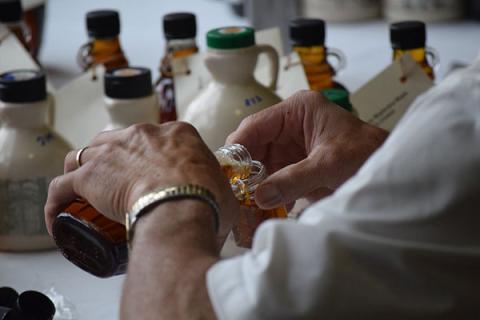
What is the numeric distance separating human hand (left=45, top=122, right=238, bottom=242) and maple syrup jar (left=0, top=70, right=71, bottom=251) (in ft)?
0.65

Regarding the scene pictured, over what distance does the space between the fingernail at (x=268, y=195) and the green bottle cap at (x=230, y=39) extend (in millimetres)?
262

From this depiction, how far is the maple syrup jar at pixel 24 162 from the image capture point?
880 mm

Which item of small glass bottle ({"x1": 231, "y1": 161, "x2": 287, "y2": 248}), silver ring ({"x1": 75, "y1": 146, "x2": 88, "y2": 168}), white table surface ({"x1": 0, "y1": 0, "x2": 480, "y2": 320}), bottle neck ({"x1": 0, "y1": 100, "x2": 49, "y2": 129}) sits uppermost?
silver ring ({"x1": 75, "y1": 146, "x2": 88, "y2": 168})

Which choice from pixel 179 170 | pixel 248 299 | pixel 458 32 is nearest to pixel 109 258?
pixel 179 170

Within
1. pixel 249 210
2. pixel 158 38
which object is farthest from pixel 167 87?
pixel 158 38

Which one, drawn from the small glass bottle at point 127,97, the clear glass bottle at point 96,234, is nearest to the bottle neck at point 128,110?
the small glass bottle at point 127,97

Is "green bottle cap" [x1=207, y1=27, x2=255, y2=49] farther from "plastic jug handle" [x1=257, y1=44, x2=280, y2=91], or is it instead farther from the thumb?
the thumb

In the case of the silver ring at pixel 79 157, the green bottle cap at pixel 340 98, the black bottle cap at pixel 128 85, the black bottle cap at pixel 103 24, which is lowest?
the green bottle cap at pixel 340 98

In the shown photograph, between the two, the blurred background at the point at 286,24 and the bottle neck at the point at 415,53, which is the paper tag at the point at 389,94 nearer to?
the bottle neck at the point at 415,53

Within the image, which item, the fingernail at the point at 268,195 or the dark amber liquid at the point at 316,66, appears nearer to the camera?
the fingernail at the point at 268,195

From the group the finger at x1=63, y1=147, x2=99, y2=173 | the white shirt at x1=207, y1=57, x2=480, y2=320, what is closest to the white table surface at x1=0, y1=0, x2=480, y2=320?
the finger at x1=63, y1=147, x2=99, y2=173

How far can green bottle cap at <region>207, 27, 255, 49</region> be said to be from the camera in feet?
3.05

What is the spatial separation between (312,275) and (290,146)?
348mm

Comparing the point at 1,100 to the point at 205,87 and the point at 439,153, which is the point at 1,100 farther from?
the point at 439,153
